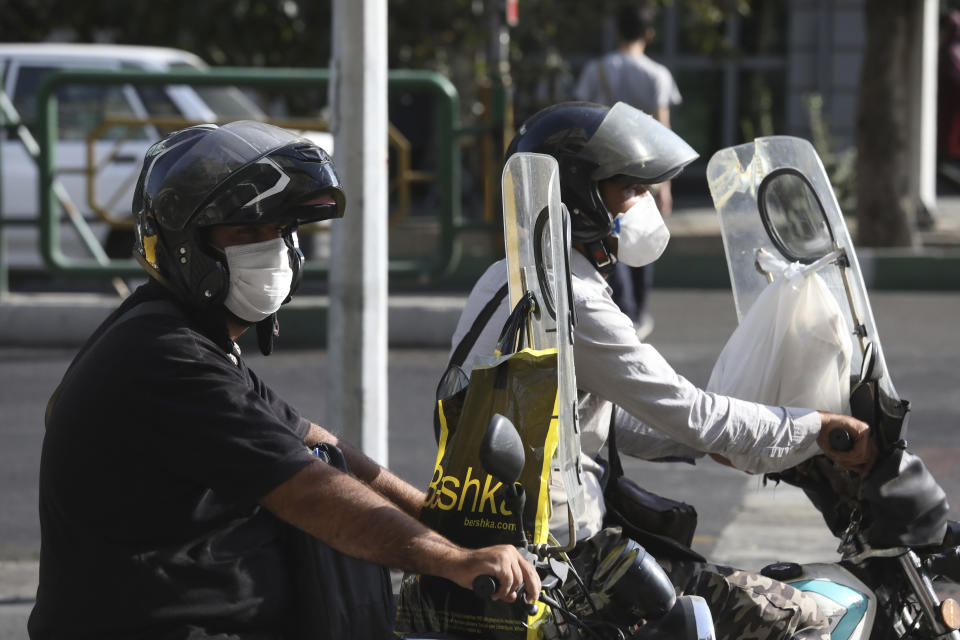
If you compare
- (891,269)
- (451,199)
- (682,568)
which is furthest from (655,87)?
(682,568)

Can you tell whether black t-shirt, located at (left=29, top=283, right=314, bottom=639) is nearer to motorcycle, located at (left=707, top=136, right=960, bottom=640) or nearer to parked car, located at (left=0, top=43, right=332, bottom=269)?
motorcycle, located at (left=707, top=136, right=960, bottom=640)

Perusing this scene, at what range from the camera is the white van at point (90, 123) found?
32.2ft

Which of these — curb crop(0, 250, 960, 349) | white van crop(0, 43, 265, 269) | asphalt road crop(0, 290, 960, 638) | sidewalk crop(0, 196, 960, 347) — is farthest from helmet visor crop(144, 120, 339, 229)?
white van crop(0, 43, 265, 269)

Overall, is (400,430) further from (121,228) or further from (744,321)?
(744,321)

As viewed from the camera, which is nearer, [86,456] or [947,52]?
[86,456]

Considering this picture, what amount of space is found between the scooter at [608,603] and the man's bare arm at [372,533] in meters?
0.11

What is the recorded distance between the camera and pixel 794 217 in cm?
329

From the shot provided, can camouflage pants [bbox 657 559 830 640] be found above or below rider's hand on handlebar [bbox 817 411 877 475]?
below

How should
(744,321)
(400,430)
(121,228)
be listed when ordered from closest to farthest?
(744,321) < (400,430) < (121,228)

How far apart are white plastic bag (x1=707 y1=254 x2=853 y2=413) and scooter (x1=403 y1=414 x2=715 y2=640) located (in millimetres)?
655

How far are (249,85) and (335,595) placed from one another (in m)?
6.90

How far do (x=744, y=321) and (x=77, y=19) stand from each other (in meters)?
13.4

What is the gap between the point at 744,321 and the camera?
3271mm

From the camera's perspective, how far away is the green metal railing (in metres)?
8.90
